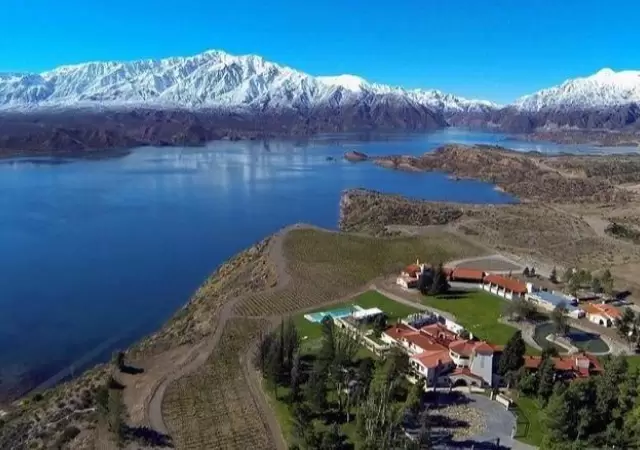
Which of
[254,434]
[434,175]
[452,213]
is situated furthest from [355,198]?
[254,434]

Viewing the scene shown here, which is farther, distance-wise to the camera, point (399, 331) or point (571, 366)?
point (399, 331)

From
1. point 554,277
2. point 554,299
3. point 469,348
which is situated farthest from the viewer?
point 554,277

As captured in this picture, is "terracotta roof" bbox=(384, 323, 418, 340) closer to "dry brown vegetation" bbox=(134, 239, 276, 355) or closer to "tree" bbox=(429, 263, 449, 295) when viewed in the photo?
"tree" bbox=(429, 263, 449, 295)

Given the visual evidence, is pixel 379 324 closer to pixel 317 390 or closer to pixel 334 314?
pixel 334 314

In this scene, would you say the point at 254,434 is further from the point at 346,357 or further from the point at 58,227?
the point at 58,227

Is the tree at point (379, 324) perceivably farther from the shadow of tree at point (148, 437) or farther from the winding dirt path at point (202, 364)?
the shadow of tree at point (148, 437)

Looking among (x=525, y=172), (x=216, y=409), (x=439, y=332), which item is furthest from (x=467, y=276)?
(x=525, y=172)

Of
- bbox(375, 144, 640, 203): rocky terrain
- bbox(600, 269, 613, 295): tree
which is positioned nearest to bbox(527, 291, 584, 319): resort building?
bbox(600, 269, 613, 295): tree
